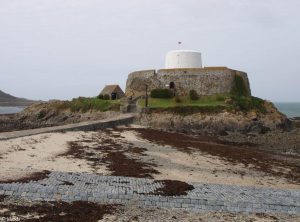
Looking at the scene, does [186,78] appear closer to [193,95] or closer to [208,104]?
[193,95]

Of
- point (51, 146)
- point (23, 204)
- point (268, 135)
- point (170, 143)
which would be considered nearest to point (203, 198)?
point (23, 204)

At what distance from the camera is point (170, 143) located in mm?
25531

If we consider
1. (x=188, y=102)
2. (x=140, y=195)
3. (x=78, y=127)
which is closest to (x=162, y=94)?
(x=188, y=102)

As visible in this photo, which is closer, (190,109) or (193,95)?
(190,109)

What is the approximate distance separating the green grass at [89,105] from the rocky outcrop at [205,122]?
572cm

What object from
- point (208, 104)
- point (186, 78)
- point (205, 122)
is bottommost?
point (205, 122)

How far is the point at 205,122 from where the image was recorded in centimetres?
3806

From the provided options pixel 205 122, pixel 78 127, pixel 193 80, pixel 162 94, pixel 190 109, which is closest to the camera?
pixel 78 127

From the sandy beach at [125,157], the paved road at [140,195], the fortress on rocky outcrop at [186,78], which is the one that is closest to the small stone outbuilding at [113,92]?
the fortress on rocky outcrop at [186,78]

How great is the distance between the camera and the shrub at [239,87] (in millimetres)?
46312

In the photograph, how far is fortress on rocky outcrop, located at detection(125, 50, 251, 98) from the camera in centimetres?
4578

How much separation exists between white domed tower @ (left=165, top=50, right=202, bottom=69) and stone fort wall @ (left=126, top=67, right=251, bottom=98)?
3418mm

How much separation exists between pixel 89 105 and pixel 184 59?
566 inches

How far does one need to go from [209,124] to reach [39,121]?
2040 cm
